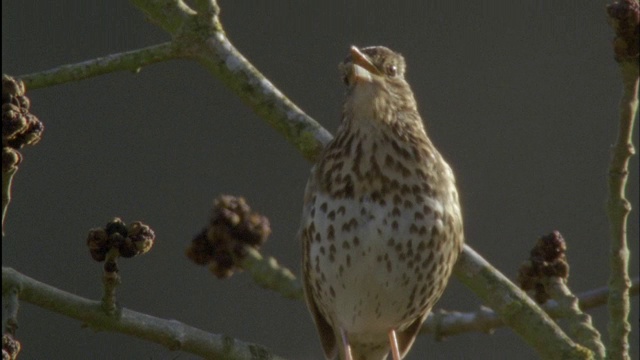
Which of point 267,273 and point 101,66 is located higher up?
point 101,66

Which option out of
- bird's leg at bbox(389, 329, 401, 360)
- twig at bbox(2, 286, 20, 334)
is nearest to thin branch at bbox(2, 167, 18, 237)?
twig at bbox(2, 286, 20, 334)

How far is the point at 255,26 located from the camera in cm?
643

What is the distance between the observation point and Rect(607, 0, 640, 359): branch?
247cm

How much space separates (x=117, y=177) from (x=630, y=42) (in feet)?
12.3

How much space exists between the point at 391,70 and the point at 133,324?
4.64 ft

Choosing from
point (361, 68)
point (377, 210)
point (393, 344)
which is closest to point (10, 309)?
point (377, 210)

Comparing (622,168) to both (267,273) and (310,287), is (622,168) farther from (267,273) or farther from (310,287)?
(310,287)

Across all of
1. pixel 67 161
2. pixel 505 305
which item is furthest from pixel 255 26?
pixel 505 305

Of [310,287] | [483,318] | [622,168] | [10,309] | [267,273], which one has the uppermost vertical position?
[622,168]

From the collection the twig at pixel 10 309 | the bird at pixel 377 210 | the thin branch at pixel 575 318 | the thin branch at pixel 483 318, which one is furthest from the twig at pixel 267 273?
the twig at pixel 10 309

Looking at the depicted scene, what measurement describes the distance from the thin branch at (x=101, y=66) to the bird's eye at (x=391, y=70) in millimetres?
689

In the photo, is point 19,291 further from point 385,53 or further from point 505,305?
point 385,53

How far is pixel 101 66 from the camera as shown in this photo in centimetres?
347

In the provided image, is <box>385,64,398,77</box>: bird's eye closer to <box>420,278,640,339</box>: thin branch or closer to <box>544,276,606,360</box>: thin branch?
<box>420,278,640,339</box>: thin branch
